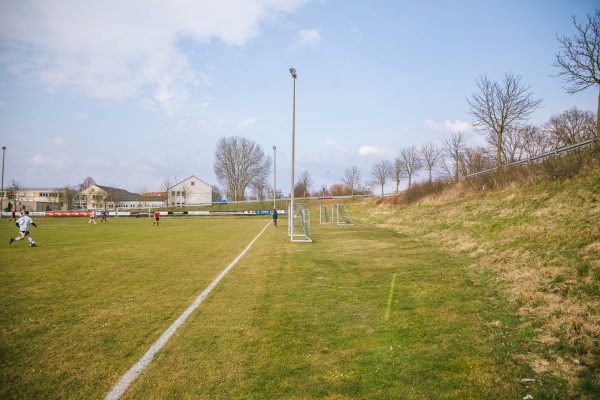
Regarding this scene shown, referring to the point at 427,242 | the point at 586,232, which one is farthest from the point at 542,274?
the point at 427,242

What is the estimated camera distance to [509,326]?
5.30 m

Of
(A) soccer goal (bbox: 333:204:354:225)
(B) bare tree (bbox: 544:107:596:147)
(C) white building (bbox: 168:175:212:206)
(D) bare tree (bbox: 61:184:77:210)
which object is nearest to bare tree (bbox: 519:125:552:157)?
(B) bare tree (bbox: 544:107:596:147)

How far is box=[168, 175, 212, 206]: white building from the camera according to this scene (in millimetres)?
101250

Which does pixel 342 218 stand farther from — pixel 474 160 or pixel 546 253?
pixel 546 253

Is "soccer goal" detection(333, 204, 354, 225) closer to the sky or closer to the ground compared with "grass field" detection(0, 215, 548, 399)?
closer to the sky

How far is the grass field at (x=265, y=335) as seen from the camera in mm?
3596

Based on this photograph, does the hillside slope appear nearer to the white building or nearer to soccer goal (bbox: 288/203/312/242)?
soccer goal (bbox: 288/203/312/242)

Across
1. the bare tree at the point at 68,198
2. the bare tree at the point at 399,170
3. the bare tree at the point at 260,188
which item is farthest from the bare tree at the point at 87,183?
the bare tree at the point at 399,170

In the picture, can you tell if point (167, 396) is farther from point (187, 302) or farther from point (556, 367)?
point (556, 367)

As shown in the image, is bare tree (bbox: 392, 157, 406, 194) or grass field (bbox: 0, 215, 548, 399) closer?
grass field (bbox: 0, 215, 548, 399)

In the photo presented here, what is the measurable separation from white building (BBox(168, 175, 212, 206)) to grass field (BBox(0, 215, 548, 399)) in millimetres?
94978

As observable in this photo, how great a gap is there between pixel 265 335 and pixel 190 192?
102 meters

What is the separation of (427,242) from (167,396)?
14250 mm

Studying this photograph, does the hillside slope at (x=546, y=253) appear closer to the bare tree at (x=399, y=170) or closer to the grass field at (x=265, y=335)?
the grass field at (x=265, y=335)
